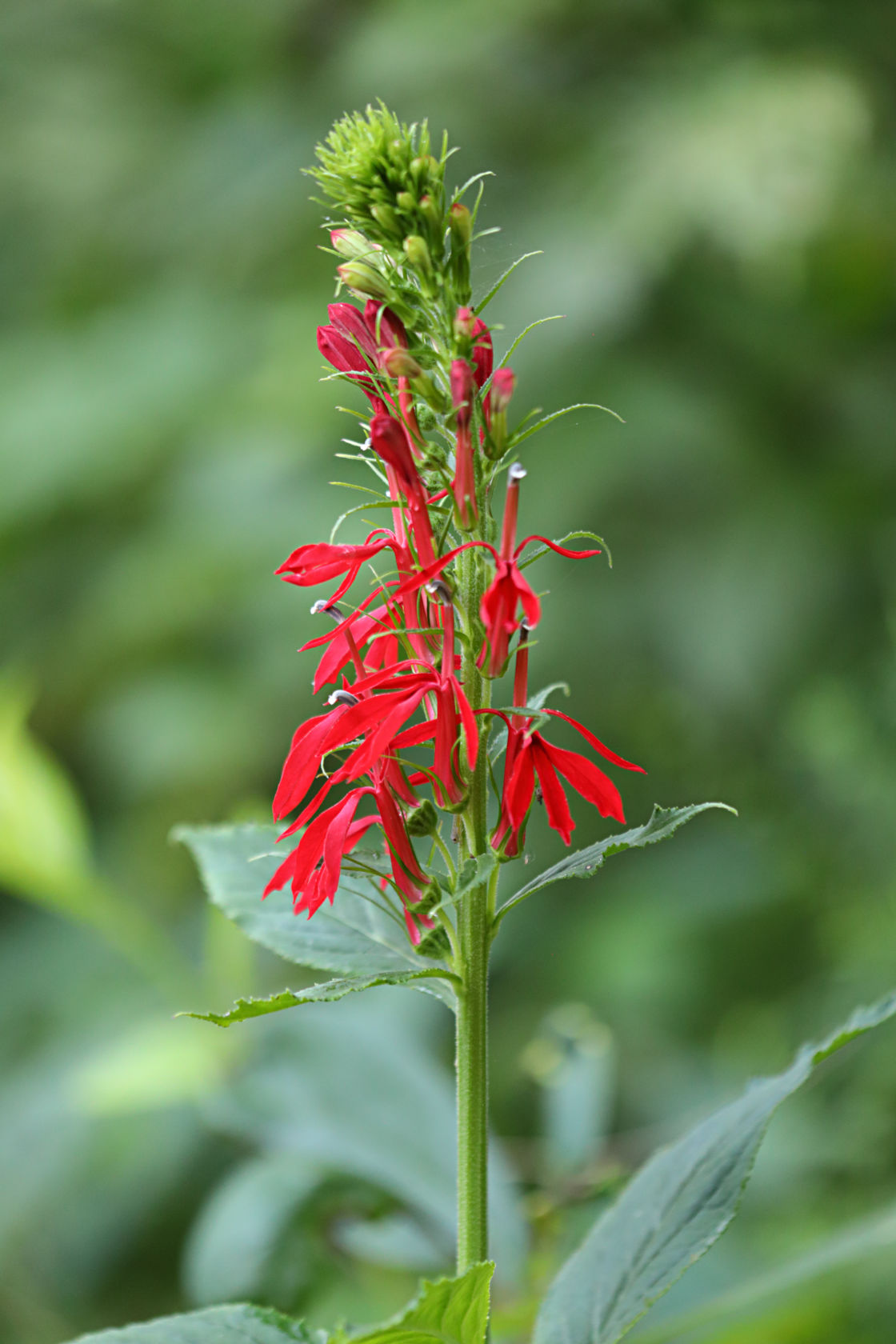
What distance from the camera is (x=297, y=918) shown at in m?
0.62

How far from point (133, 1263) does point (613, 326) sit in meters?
1.63

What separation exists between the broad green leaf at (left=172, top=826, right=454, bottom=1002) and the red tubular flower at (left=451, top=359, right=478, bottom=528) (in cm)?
18

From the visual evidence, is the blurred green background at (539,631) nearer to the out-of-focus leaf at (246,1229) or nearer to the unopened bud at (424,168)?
the out-of-focus leaf at (246,1229)

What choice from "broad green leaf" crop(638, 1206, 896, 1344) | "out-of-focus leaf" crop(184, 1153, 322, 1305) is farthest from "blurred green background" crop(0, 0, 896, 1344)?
"broad green leaf" crop(638, 1206, 896, 1344)

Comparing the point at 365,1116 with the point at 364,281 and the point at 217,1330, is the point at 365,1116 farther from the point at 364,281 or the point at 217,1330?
the point at 364,281

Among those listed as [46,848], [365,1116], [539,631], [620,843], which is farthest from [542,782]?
[539,631]

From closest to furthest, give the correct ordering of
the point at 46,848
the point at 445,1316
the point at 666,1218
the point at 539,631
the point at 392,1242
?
the point at 445,1316 → the point at 666,1218 → the point at 392,1242 → the point at 46,848 → the point at 539,631

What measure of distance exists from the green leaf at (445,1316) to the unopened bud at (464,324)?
0.36 meters

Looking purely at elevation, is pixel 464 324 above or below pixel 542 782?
above

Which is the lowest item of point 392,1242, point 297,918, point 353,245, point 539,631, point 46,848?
point 392,1242

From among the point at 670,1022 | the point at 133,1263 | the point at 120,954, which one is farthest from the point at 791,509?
the point at 133,1263

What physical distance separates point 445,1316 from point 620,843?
0.61ft

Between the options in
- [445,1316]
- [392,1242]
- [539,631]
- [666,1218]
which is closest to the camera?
[445,1316]

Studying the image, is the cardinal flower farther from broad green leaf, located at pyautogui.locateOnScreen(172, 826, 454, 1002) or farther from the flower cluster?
broad green leaf, located at pyautogui.locateOnScreen(172, 826, 454, 1002)
